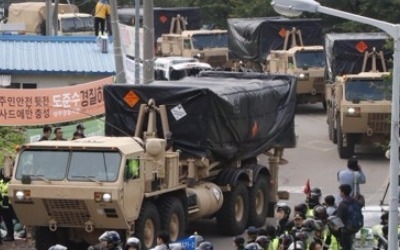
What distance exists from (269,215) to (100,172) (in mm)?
6551

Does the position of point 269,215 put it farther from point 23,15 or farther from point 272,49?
point 23,15

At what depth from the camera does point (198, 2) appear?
198 feet

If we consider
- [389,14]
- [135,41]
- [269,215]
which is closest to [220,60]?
[389,14]

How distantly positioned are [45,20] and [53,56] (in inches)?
671

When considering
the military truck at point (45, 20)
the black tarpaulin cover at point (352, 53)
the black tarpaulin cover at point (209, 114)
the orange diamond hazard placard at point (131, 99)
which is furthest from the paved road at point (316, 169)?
the military truck at point (45, 20)

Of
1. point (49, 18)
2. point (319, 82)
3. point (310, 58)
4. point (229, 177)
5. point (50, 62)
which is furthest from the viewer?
point (49, 18)

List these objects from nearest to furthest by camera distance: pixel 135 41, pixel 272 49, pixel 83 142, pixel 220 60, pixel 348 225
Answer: pixel 348 225, pixel 83 142, pixel 135 41, pixel 272 49, pixel 220 60

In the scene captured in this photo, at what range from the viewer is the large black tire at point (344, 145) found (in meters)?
32.9

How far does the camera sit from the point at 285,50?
43375 millimetres

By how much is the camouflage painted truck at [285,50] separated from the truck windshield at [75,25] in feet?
30.7

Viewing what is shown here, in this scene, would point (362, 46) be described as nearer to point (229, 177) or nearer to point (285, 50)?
point (285, 50)

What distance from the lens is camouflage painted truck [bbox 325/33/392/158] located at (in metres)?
32.2

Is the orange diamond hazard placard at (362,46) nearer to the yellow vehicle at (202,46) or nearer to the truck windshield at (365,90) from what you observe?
the truck windshield at (365,90)

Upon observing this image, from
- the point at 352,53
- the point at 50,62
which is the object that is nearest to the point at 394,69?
the point at 352,53
